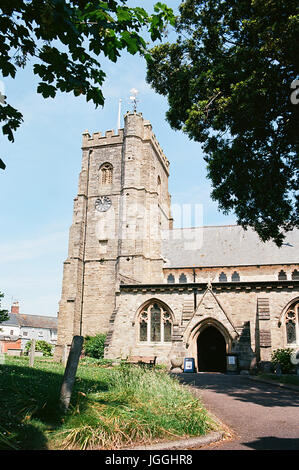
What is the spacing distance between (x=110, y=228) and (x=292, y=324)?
18.8 meters

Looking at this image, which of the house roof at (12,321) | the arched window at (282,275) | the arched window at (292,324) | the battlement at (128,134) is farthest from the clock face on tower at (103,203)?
the house roof at (12,321)

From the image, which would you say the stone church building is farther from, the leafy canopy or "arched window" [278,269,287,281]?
the leafy canopy

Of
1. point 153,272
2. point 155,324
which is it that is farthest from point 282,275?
point 155,324

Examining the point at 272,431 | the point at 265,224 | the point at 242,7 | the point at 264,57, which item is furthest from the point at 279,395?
the point at 242,7

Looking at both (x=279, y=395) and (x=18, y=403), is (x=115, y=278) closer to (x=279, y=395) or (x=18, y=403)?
(x=279, y=395)

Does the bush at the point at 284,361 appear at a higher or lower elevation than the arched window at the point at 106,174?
lower

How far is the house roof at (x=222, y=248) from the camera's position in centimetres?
3216

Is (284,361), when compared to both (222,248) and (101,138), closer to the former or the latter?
(222,248)

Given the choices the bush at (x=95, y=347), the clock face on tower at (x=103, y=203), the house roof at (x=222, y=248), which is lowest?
the bush at (x=95, y=347)

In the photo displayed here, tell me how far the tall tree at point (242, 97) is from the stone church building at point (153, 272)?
8224 millimetres

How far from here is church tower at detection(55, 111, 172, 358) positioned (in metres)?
31.7

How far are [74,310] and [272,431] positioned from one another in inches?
1076

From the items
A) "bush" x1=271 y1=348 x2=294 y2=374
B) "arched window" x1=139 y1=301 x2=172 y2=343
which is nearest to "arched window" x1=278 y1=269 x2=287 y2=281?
"arched window" x1=139 y1=301 x2=172 y2=343

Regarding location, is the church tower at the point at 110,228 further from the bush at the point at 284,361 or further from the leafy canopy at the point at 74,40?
the leafy canopy at the point at 74,40
